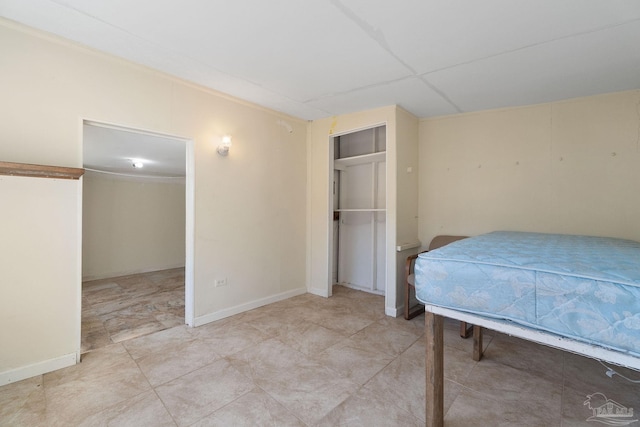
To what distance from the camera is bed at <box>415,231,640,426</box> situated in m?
0.92

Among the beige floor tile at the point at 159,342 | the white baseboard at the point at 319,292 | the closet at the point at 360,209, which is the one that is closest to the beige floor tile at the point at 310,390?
the beige floor tile at the point at 159,342

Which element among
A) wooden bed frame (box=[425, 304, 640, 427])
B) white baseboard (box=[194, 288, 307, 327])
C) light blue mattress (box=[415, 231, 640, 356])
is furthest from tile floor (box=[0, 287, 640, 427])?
light blue mattress (box=[415, 231, 640, 356])

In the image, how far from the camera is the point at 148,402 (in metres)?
1.74

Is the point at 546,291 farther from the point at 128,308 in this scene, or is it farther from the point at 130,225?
the point at 130,225

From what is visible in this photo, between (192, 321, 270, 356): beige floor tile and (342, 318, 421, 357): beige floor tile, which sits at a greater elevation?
(192, 321, 270, 356): beige floor tile

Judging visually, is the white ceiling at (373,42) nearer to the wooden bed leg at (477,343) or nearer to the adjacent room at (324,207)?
the adjacent room at (324,207)

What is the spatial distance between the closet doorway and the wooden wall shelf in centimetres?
50

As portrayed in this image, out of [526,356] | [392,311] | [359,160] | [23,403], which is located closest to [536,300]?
[526,356]

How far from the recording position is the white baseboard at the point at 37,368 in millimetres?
1900

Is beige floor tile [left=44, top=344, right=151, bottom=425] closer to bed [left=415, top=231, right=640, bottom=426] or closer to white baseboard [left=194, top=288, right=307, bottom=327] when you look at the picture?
white baseboard [left=194, top=288, right=307, bottom=327]

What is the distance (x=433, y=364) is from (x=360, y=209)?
291 cm

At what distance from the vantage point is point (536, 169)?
3.09m

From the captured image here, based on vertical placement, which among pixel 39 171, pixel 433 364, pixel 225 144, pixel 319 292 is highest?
pixel 225 144

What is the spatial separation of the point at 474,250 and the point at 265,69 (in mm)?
2253
